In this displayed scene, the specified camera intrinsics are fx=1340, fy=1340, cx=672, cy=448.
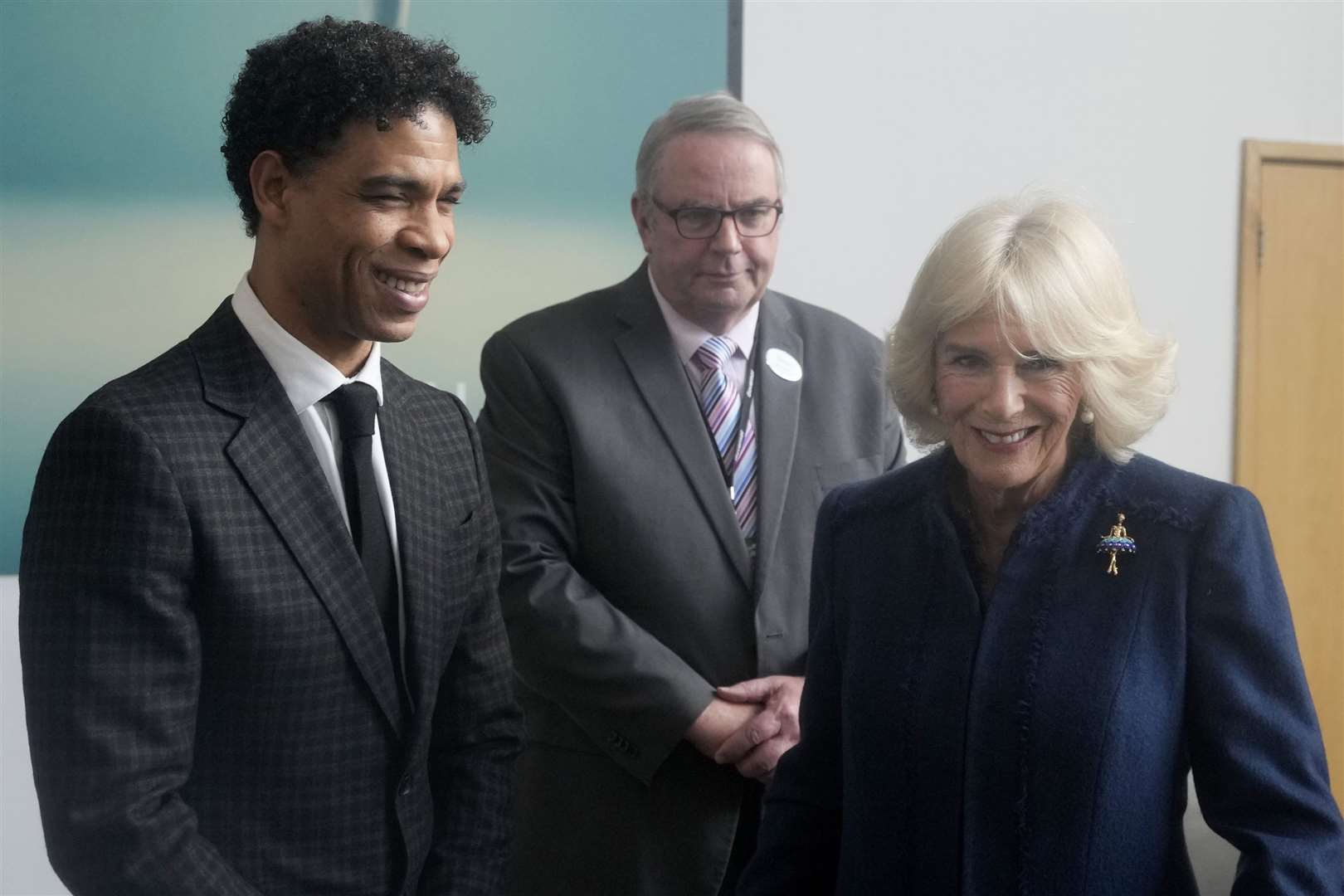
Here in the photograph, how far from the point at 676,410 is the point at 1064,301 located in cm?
85

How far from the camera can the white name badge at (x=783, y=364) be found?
2248 millimetres

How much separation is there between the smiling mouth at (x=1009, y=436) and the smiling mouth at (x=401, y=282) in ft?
→ 2.10

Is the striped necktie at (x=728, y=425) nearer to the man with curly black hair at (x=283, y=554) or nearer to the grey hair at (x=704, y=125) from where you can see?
the grey hair at (x=704, y=125)

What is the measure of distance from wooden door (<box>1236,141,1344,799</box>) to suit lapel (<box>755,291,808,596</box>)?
2027mm

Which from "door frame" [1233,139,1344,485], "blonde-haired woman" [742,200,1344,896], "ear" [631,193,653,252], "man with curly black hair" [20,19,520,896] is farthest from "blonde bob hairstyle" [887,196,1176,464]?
"door frame" [1233,139,1344,485]

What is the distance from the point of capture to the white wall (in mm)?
3301

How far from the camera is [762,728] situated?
204 cm

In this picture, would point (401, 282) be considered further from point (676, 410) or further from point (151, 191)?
point (151, 191)

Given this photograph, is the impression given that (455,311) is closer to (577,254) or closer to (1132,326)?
(577,254)

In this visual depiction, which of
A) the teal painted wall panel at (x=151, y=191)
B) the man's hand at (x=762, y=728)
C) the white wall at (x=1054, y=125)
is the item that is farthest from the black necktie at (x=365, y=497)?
the white wall at (x=1054, y=125)

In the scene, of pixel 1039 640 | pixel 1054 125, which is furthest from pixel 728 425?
pixel 1054 125

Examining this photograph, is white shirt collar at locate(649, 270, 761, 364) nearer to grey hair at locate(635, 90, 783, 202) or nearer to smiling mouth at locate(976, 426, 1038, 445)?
grey hair at locate(635, 90, 783, 202)

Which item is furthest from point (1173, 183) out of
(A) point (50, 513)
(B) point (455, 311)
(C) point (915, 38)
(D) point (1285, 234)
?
(A) point (50, 513)

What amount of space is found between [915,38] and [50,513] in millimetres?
2692
